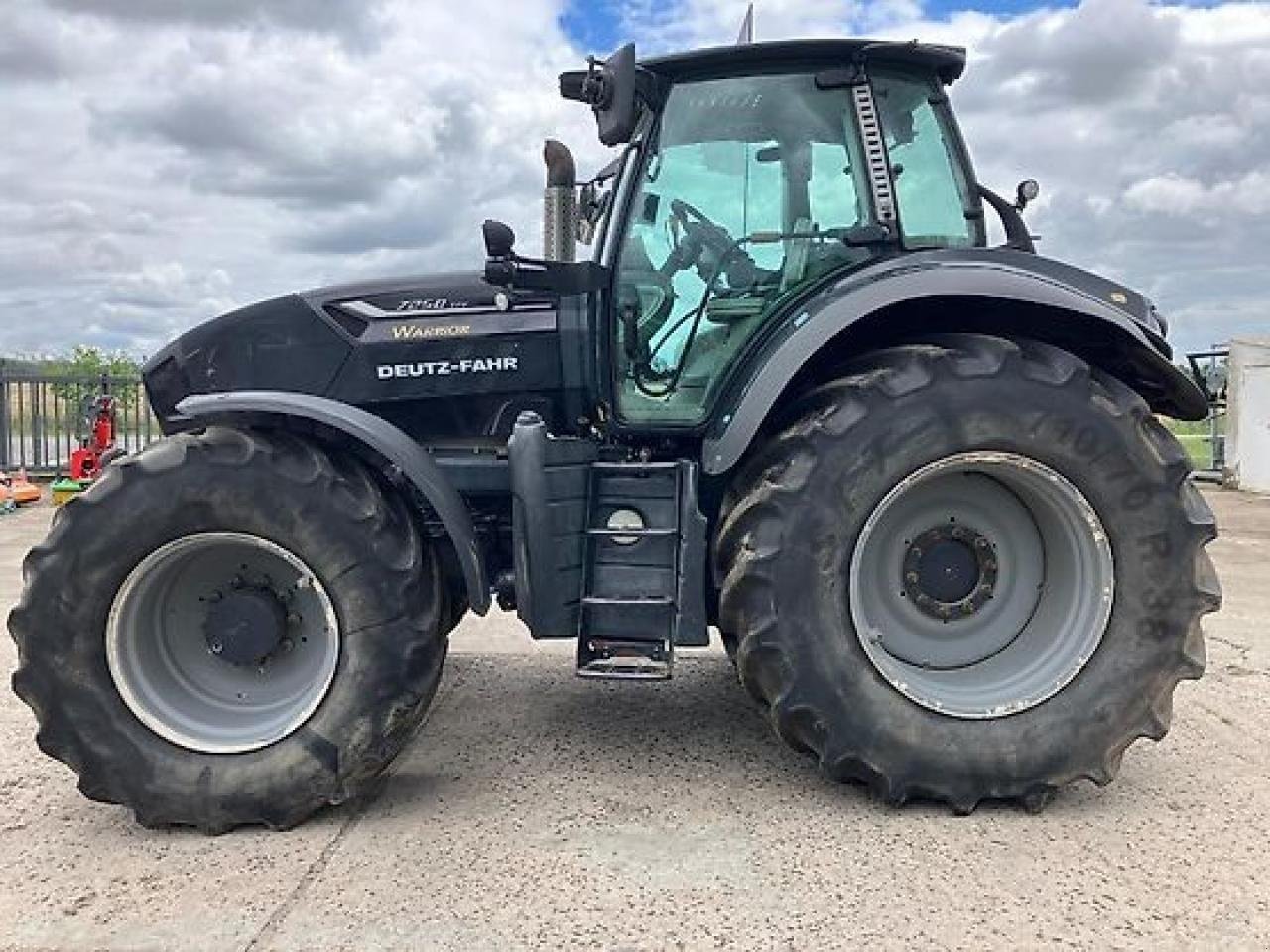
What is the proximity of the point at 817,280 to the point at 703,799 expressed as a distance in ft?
6.05

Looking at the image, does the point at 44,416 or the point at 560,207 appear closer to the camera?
the point at 560,207

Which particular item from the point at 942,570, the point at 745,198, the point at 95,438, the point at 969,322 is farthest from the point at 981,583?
the point at 95,438

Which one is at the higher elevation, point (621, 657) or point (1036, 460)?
point (1036, 460)

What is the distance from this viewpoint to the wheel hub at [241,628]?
3.69 metres

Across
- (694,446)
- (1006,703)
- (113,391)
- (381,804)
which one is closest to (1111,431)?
(1006,703)

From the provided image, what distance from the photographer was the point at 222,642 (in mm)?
3691

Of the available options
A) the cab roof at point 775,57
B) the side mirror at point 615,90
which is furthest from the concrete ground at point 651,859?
the cab roof at point 775,57

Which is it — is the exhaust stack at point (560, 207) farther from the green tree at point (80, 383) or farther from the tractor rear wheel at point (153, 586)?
the green tree at point (80, 383)

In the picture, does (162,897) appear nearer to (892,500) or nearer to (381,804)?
(381,804)

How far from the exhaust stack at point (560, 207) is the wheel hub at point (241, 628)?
1.59 metres

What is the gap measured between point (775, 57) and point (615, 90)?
78 cm

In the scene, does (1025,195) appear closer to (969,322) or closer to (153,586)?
(969,322)

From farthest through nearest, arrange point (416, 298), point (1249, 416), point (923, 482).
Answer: point (1249, 416) → point (416, 298) → point (923, 482)

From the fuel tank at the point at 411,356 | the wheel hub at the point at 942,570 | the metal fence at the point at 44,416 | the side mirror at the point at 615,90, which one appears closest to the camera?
the side mirror at the point at 615,90
